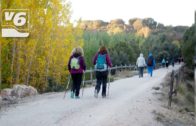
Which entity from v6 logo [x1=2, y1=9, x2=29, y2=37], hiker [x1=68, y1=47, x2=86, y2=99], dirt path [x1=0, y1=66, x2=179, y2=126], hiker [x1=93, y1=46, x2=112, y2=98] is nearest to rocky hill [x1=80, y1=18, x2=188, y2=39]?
v6 logo [x1=2, y1=9, x2=29, y2=37]

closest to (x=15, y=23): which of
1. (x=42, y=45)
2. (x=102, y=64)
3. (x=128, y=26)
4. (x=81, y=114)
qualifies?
(x=42, y=45)

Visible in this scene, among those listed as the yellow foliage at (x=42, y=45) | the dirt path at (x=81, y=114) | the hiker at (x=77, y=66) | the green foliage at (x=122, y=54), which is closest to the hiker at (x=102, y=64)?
the hiker at (x=77, y=66)

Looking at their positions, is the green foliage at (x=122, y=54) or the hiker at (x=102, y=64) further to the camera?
the green foliage at (x=122, y=54)

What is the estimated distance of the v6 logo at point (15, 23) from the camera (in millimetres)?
26656

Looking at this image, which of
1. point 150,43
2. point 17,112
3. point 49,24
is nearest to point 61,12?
point 49,24

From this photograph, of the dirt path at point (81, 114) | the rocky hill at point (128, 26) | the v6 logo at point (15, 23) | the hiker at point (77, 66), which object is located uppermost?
the rocky hill at point (128, 26)

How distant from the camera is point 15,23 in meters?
27.7

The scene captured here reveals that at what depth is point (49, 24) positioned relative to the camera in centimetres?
3123

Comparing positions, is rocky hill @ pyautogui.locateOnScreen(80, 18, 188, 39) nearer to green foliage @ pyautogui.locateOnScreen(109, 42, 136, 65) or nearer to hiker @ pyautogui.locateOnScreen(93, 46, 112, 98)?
green foliage @ pyautogui.locateOnScreen(109, 42, 136, 65)

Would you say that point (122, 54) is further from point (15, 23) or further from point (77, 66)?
point (77, 66)

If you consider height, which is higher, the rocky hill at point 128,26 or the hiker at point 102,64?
the rocky hill at point 128,26

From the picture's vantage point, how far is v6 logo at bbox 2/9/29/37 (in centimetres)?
2666

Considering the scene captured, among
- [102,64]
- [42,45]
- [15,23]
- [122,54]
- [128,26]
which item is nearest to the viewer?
[102,64]

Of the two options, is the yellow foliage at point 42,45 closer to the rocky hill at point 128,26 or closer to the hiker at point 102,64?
the hiker at point 102,64
